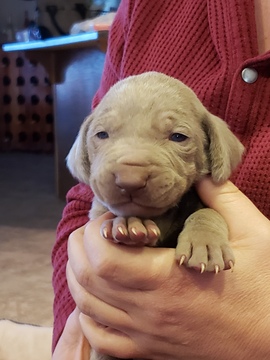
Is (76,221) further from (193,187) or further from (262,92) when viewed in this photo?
(262,92)

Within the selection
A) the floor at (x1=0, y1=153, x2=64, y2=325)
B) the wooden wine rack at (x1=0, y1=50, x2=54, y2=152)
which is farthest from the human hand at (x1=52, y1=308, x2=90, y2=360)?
the wooden wine rack at (x1=0, y1=50, x2=54, y2=152)

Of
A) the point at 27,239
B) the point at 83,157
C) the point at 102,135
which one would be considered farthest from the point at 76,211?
the point at 27,239

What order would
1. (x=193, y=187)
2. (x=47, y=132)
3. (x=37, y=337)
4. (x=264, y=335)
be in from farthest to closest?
(x=47, y=132) → (x=37, y=337) → (x=193, y=187) → (x=264, y=335)

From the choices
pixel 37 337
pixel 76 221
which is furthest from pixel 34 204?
pixel 76 221

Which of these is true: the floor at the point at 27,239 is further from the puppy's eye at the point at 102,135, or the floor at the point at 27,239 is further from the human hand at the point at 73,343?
the puppy's eye at the point at 102,135

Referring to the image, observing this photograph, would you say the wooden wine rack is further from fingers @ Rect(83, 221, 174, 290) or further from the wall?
fingers @ Rect(83, 221, 174, 290)

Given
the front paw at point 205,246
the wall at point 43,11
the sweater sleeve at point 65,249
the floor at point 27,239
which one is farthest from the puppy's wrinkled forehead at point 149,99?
the wall at point 43,11

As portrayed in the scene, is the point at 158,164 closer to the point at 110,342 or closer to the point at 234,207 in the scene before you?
the point at 234,207
